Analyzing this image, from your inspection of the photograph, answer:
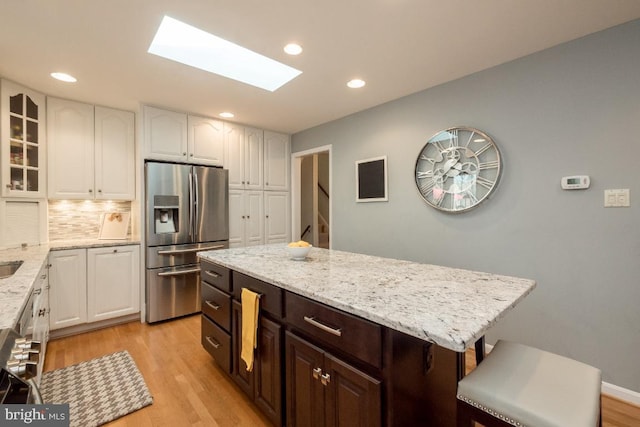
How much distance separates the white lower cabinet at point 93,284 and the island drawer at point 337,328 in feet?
8.29

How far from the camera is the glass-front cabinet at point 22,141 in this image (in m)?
2.42

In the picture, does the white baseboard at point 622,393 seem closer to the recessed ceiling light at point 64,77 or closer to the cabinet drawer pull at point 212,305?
the cabinet drawer pull at point 212,305

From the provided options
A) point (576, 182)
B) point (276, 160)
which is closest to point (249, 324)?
point (576, 182)

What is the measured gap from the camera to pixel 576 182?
1.97m

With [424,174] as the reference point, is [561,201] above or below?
below

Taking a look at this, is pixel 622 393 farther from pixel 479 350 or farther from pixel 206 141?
pixel 206 141

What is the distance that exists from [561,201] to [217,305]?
8.43 feet

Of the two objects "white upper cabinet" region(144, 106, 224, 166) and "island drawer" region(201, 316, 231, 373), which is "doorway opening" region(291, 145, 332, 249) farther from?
"island drawer" region(201, 316, 231, 373)

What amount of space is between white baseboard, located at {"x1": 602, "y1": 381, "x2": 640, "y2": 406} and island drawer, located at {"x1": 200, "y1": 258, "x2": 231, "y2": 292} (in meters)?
2.59

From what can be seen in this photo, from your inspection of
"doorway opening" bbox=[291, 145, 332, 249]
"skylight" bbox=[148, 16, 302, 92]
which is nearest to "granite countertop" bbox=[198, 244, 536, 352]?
"skylight" bbox=[148, 16, 302, 92]

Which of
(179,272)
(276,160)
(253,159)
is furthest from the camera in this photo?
(276,160)

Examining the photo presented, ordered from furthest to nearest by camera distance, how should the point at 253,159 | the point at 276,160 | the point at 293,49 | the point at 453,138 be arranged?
the point at 276,160
the point at 253,159
the point at 453,138
the point at 293,49

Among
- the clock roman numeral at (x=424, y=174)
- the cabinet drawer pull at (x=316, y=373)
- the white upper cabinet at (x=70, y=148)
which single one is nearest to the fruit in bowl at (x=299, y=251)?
the cabinet drawer pull at (x=316, y=373)

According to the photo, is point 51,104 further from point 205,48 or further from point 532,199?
point 532,199
